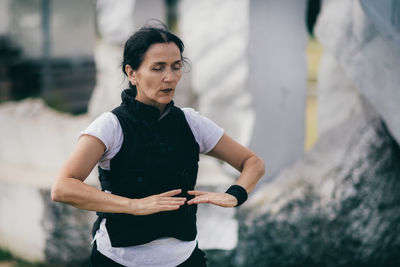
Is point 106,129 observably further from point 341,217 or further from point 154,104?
point 341,217

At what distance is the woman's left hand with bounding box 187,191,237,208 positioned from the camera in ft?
5.75

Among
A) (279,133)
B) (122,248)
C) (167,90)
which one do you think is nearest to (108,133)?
(167,90)

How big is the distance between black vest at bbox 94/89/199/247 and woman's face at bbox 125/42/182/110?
0.20 ft

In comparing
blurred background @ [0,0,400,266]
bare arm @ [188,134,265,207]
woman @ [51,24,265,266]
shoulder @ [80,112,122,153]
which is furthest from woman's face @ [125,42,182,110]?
blurred background @ [0,0,400,266]

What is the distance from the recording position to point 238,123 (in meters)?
3.65

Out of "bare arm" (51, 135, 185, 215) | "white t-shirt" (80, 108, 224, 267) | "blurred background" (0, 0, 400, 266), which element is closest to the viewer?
"bare arm" (51, 135, 185, 215)

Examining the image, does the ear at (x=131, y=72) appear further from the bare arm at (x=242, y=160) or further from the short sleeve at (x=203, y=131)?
the bare arm at (x=242, y=160)

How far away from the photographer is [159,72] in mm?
1803

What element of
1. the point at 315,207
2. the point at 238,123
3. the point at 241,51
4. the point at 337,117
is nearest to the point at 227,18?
the point at 241,51

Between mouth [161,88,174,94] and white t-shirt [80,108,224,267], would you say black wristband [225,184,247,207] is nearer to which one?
white t-shirt [80,108,224,267]

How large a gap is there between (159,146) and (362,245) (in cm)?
229

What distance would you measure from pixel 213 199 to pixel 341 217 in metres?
2.03

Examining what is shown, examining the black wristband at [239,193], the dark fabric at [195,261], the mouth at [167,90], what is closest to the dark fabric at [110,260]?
the dark fabric at [195,261]

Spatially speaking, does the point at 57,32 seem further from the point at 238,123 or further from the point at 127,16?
the point at 238,123
